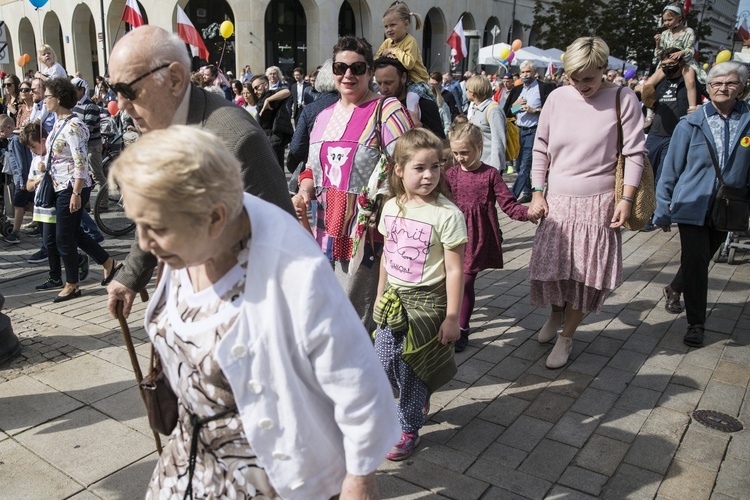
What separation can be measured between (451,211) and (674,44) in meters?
5.92

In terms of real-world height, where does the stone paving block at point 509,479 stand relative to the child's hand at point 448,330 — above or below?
below

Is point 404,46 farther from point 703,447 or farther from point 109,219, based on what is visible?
point 109,219

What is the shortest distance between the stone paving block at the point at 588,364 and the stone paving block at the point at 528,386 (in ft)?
1.01

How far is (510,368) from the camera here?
4148mm

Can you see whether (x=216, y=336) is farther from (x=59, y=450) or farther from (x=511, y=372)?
(x=511, y=372)

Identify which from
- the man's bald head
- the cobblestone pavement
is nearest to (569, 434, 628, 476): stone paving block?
the cobblestone pavement

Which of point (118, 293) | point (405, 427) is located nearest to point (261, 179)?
point (118, 293)

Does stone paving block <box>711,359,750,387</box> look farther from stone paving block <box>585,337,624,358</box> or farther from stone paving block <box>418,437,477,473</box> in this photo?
stone paving block <box>418,437,477,473</box>

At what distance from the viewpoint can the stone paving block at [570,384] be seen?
3822 mm

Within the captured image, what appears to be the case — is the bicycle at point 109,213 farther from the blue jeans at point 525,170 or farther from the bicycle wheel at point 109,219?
the blue jeans at point 525,170

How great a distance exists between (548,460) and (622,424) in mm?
629

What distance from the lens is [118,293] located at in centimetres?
237

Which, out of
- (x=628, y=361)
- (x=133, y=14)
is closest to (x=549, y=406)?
(x=628, y=361)

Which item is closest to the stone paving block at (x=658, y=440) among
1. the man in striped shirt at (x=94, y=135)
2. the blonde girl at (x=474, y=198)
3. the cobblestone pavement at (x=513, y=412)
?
A: the cobblestone pavement at (x=513, y=412)
